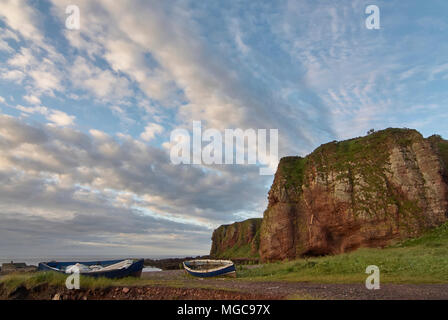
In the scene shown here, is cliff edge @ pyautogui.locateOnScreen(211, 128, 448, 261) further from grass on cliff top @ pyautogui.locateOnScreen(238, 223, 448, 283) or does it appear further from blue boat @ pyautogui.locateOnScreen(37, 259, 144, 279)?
blue boat @ pyautogui.locateOnScreen(37, 259, 144, 279)

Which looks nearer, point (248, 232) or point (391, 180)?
point (391, 180)

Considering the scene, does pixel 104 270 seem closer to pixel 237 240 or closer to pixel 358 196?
pixel 358 196

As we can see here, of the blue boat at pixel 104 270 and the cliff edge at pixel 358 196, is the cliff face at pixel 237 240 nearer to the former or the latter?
the cliff edge at pixel 358 196

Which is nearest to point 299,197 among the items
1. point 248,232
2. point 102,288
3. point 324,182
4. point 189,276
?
point 324,182

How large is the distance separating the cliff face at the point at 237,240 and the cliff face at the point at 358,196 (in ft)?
136

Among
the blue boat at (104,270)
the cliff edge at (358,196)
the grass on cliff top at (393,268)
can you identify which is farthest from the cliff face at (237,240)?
the blue boat at (104,270)

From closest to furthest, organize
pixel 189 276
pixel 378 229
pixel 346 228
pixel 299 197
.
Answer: pixel 189 276 → pixel 378 229 → pixel 346 228 → pixel 299 197

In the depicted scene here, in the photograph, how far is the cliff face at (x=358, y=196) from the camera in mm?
33875

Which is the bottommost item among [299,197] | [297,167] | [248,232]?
[248,232]

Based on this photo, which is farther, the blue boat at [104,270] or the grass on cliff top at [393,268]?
the blue boat at [104,270]

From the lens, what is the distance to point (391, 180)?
36219mm
